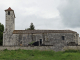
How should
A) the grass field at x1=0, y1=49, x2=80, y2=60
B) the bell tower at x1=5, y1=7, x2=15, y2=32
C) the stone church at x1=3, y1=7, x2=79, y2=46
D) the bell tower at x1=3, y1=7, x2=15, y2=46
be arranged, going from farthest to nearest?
the bell tower at x1=5, y1=7, x2=15, y2=32 → the stone church at x1=3, y1=7, x2=79, y2=46 → the bell tower at x1=3, y1=7, x2=15, y2=46 → the grass field at x1=0, y1=49, x2=80, y2=60

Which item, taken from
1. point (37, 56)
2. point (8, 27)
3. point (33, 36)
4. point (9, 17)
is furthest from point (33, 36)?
point (37, 56)

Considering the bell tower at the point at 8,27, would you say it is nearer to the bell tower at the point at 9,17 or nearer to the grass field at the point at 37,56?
the bell tower at the point at 9,17

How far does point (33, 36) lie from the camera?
3306 cm

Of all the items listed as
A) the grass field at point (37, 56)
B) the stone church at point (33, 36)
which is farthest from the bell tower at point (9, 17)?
the grass field at point (37, 56)

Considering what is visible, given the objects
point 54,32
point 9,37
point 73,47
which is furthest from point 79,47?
point 9,37

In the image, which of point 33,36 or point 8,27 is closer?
point 33,36

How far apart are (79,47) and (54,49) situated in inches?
265

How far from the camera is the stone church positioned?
107ft

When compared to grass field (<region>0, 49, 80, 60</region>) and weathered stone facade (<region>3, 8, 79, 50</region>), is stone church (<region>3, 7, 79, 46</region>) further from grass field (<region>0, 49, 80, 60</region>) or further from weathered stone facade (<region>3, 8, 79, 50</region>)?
grass field (<region>0, 49, 80, 60</region>)

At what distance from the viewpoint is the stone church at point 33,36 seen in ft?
107

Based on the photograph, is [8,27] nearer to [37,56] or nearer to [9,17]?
[9,17]

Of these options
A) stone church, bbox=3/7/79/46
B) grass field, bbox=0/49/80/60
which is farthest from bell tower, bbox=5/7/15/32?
grass field, bbox=0/49/80/60

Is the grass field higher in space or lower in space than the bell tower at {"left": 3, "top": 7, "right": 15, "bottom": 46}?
lower

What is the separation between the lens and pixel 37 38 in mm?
33094
